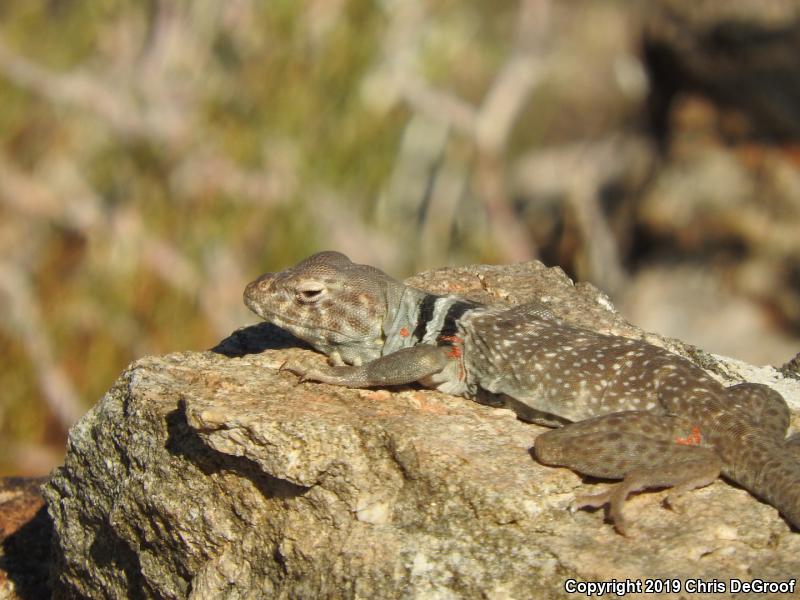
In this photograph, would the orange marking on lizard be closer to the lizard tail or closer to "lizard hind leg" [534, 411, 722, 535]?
"lizard hind leg" [534, 411, 722, 535]

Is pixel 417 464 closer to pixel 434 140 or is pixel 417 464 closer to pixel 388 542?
pixel 388 542

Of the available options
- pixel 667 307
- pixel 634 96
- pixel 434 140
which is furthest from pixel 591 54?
pixel 667 307

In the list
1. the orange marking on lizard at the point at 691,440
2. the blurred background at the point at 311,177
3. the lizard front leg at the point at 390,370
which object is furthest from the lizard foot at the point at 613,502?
the blurred background at the point at 311,177

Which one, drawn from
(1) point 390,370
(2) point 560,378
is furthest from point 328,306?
(2) point 560,378

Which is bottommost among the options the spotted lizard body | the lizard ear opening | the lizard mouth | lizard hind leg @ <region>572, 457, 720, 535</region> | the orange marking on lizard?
lizard hind leg @ <region>572, 457, 720, 535</region>

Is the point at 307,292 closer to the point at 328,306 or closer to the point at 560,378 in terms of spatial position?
the point at 328,306

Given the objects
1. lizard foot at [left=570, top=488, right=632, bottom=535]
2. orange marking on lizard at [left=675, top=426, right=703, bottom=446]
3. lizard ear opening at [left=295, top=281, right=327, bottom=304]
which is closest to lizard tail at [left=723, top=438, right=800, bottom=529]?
orange marking on lizard at [left=675, top=426, right=703, bottom=446]

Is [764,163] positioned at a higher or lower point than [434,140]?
lower
